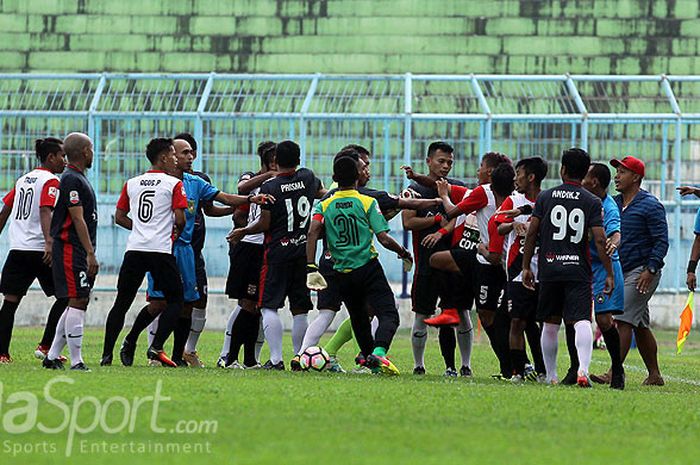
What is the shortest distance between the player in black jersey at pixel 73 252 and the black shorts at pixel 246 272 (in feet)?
6.82

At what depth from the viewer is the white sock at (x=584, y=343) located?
12180 mm

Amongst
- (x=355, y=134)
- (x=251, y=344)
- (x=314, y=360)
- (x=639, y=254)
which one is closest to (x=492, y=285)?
(x=639, y=254)

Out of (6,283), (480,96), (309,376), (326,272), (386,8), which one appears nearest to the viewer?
(309,376)

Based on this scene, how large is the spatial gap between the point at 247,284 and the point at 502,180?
104 inches

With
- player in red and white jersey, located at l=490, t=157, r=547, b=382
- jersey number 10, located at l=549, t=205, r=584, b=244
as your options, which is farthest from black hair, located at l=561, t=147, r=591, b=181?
player in red and white jersey, located at l=490, t=157, r=547, b=382

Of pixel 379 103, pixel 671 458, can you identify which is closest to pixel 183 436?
pixel 671 458

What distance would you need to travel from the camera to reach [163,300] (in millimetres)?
13719

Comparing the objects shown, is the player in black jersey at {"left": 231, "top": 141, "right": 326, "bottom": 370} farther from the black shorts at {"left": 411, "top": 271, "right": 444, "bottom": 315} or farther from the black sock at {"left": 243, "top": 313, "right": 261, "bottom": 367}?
the black shorts at {"left": 411, "top": 271, "right": 444, "bottom": 315}

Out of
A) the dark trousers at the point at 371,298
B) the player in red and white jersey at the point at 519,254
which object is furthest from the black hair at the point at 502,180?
the dark trousers at the point at 371,298

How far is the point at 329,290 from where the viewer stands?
43.7 feet

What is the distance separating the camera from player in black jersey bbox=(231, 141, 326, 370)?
13.7 m

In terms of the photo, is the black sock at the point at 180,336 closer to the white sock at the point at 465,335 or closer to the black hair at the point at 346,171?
the black hair at the point at 346,171

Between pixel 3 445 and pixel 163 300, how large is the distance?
218 inches

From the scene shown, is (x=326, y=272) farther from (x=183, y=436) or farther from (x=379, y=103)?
(x=379, y=103)
